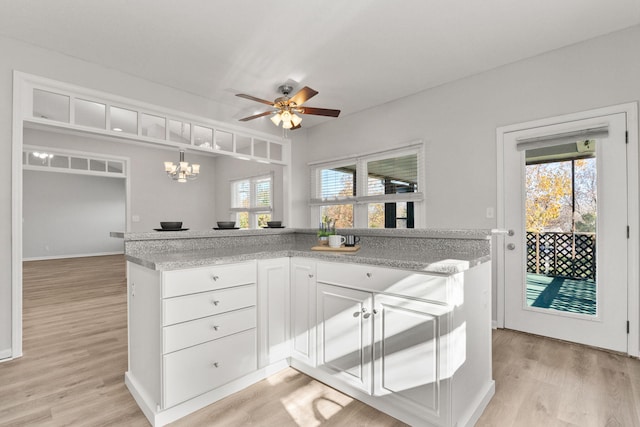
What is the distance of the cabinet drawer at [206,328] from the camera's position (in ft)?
5.61

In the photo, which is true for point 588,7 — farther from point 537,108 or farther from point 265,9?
point 265,9

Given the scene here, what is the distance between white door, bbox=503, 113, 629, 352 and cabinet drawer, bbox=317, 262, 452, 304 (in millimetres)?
2164

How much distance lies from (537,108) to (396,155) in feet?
5.45

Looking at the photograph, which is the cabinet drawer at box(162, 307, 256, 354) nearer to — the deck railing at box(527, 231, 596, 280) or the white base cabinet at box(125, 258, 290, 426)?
the white base cabinet at box(125, 258, 290, 426)

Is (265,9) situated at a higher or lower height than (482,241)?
higher

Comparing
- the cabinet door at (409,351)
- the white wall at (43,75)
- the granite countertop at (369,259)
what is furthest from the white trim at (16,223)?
the cabinet door at (409,351)

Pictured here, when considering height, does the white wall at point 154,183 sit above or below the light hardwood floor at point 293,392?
above

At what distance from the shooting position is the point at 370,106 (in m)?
4.48

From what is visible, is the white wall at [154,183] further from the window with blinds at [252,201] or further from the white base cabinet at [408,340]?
the white base cabinet at [408,340]

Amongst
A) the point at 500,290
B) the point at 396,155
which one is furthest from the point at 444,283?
the point at 396,155

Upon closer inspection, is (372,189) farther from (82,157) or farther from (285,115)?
(82,157)

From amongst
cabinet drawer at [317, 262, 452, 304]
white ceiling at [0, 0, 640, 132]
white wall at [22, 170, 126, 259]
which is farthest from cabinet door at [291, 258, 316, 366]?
white wall at [22, 170, 126, 259]

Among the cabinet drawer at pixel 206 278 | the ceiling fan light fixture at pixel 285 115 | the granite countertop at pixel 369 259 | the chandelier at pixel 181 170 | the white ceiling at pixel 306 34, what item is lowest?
the cabinet drawer at pixel 206 278

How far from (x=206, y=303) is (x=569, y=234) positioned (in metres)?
3.19
